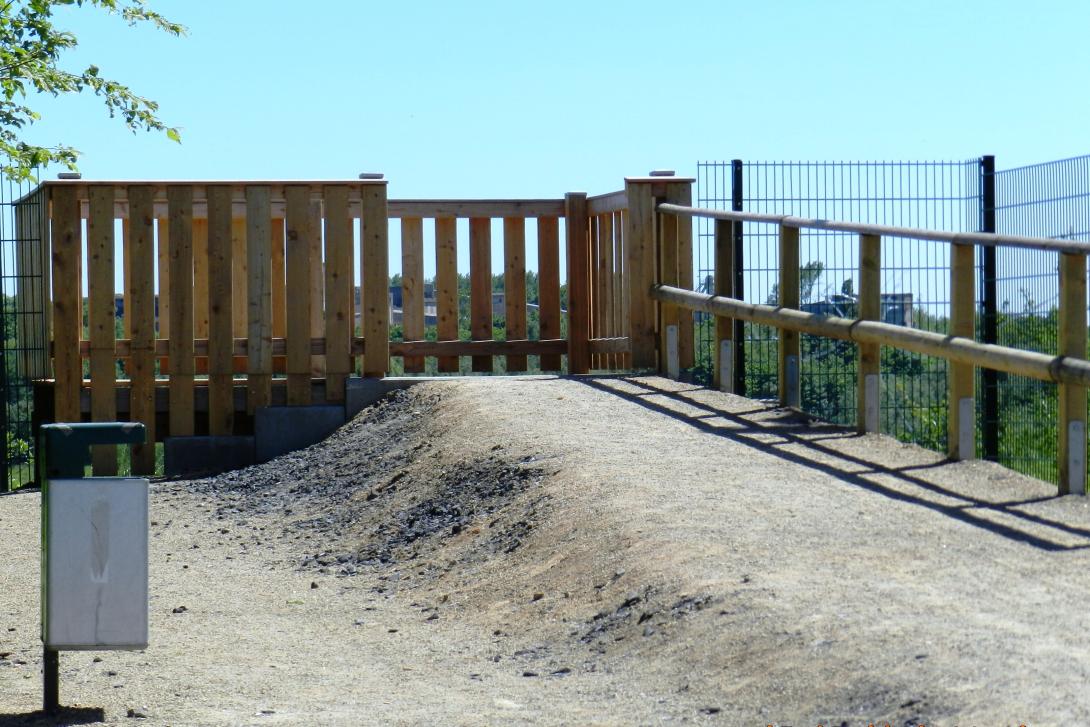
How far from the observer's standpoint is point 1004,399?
1174 cm

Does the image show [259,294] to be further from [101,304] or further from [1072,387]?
[1072,387]

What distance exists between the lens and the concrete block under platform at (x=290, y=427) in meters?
11.6

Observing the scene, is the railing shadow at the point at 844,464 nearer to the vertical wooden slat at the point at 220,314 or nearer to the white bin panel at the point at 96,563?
the vertical wooden slat at the point at 220,314

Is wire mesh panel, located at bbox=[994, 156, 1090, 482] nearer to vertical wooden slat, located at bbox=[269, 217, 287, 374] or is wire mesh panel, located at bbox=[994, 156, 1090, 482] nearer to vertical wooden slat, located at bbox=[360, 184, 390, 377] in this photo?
vertical wooden slat, located at bbox=[360, 184, 390, 377]

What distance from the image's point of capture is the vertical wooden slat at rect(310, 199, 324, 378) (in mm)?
11523

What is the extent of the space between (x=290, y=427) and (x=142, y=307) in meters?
1.52

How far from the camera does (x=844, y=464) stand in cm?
807

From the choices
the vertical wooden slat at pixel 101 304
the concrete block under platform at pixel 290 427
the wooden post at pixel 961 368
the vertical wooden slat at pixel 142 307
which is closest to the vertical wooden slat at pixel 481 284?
the concrete block under platform at pixel 290 427

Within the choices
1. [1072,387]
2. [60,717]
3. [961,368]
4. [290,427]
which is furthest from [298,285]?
[60,717]

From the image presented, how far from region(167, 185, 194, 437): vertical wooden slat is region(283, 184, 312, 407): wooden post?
2.56ft

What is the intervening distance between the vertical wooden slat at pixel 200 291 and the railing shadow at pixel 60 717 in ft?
25.4

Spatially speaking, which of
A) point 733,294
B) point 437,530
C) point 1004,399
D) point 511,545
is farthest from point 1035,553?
point 1004,399

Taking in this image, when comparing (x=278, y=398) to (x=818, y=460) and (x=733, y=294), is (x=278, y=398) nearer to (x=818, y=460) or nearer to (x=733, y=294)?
(x=733, y=294)

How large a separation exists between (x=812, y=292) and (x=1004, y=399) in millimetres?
2051
